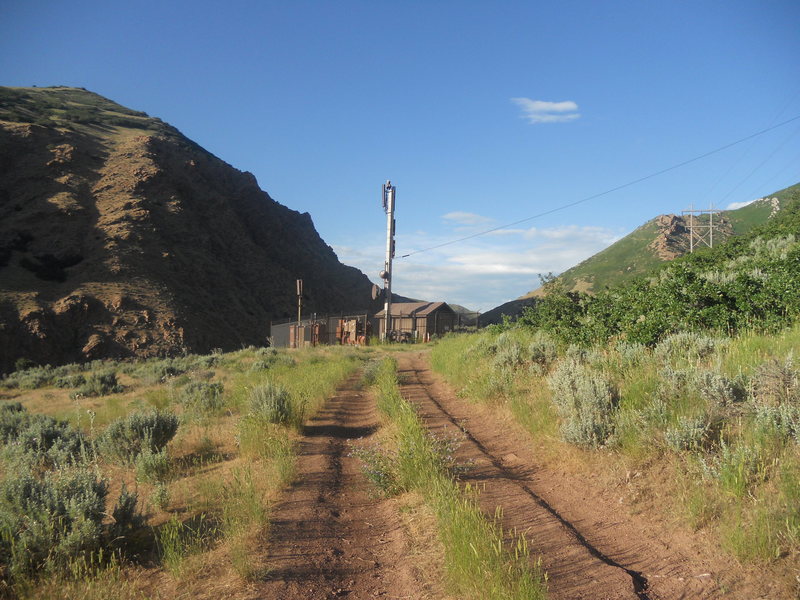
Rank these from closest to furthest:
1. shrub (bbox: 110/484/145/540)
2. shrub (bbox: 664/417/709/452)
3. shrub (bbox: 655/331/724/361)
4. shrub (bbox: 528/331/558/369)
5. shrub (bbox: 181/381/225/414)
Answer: shrub (bbox: 110/484/145/540) → shrub (bbox: 664/417/709/452) → shrub (bbox: 655/331/724/361) → shrub (bbox: 528/331/558/369) → shrub (bbox: 181/381/225/414)

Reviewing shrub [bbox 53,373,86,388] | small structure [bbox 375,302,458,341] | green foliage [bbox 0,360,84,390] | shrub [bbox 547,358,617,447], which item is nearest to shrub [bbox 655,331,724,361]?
shrub [bbox 547,358,617,447]

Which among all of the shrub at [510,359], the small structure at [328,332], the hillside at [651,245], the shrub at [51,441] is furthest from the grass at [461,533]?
the hillside at [651,245]

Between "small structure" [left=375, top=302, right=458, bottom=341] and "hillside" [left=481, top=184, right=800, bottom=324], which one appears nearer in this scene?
"small structure" [left=375, top=302, right=458, bottom=341]

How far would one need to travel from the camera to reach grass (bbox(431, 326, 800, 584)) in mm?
3590

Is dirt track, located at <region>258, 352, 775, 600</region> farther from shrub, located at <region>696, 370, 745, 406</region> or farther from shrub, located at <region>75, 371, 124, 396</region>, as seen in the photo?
shrub, located at <region>75, 371, 124, 396</region>

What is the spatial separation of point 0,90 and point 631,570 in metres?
72.5

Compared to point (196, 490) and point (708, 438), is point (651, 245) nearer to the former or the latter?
point (708, 438)

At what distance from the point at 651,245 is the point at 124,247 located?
44582 millimetres

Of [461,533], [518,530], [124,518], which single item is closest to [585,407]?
[518,530]

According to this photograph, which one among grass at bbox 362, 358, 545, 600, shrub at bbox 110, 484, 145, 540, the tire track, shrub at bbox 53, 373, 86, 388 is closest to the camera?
grass at bbox 362, 358, 545, 600

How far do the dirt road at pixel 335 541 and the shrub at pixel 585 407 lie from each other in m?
2.18

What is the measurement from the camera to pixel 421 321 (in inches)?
1596

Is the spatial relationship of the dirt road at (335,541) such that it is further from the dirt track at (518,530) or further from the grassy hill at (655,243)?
the grassy hill at (655,243)

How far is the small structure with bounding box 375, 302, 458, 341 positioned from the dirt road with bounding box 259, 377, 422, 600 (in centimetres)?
2586
